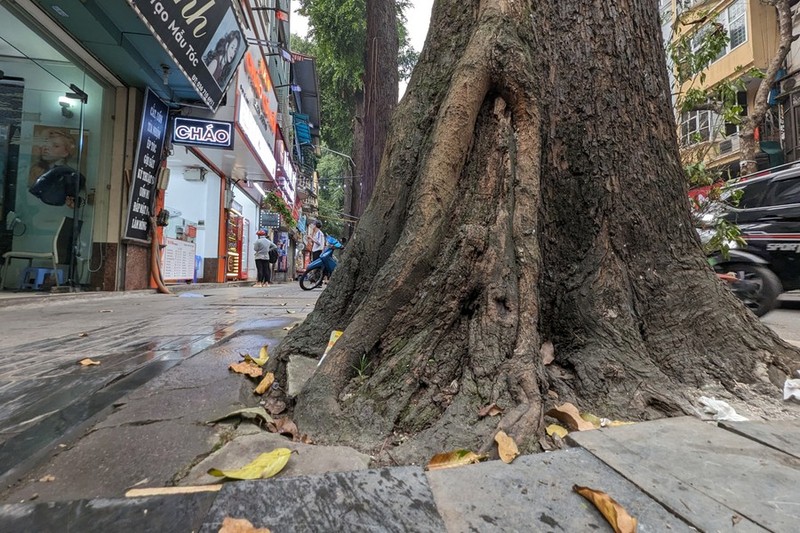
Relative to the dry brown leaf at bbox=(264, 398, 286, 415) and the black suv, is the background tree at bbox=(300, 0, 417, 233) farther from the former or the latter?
the dry brown leaf at bbox=(264, 398, 286, 415)

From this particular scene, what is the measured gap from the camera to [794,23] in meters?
12.3

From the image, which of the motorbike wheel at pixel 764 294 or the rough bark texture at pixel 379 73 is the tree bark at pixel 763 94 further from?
the rough bark texture at pixel 379 73

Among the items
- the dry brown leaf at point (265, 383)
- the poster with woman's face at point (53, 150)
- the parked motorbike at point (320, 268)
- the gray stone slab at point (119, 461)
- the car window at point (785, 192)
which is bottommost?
the gray stone slab at point (119, 461)

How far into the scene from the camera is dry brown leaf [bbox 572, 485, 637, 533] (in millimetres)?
888

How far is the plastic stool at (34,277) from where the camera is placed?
248 inches

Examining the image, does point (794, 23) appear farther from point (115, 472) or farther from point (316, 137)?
point (316, 137)

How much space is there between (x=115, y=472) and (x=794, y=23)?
18535 mm

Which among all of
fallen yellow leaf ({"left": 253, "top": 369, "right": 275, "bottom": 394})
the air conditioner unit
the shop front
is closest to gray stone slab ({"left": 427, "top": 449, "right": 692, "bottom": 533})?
fallen yellow leaf ({"left": 253, "top": 369, "right": 275, "bottom": 394})

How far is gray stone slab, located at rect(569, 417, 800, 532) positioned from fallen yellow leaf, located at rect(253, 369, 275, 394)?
1274mm

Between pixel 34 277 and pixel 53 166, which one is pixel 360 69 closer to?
pixel 53 166

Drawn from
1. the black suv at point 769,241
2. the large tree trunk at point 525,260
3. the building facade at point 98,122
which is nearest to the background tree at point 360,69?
the building facade at point 98,122

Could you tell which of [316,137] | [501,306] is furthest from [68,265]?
[316,137]

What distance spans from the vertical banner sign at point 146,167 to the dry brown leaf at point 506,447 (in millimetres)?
7333

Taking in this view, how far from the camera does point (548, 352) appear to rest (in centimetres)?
Result: 188
